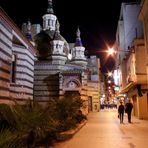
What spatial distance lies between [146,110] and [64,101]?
12.2 meters

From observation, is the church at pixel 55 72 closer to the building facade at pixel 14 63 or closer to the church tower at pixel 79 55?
the church tower at pixel 79 55

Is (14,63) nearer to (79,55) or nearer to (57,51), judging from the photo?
(57,51)

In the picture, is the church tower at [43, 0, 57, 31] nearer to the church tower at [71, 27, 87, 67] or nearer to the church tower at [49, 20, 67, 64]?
the church tower at [71, 27, 87, 67]

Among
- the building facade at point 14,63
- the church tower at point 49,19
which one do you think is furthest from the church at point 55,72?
the building facade at point 14,63

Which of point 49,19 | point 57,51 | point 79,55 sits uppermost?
point 49,19

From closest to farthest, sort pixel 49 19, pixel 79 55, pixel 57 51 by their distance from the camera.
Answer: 1. pixel 57 51
2. pixel 79 55
3. pixel 49 19

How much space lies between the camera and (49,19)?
5006 centimetres

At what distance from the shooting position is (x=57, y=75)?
35.8 meters

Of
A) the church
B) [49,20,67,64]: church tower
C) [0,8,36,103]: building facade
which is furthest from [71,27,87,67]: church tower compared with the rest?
[0,8,36,103]: building facade

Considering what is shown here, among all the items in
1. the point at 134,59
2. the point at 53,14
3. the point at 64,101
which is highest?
the point at 53,14

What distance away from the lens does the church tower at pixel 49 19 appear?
4947cm

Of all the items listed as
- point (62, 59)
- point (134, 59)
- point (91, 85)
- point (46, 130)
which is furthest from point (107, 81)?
point (46, 130)

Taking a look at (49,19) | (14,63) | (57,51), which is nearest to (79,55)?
(57,51)

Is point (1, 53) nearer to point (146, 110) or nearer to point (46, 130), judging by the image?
point (46, 130)
